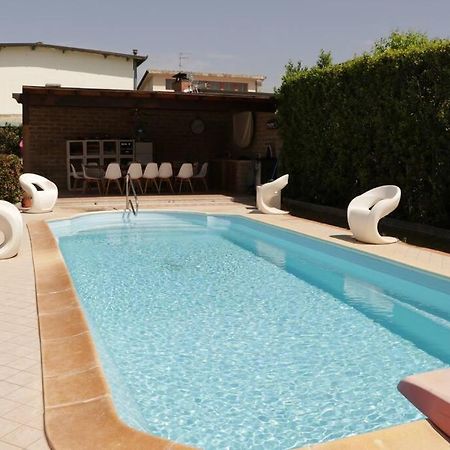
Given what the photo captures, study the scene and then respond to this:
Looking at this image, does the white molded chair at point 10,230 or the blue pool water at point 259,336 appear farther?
the white molded chair at point 10,230

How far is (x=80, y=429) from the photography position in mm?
2648

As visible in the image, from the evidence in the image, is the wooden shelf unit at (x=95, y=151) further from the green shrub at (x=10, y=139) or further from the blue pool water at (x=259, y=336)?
the blue pool water at (x=259, y=336)

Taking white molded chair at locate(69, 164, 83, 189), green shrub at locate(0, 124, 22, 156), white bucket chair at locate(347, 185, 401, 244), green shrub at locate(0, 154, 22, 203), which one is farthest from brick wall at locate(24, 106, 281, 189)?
white bucket chair at locate(347, 185, 401, 244)

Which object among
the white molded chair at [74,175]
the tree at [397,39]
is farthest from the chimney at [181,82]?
the tree at [397,39]

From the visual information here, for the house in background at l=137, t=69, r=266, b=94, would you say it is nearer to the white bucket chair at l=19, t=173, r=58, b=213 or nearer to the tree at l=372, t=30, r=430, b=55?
the tree at l=372, t=30, r=430, b=55

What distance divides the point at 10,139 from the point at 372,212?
665 inches

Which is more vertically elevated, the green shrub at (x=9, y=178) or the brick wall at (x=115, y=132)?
the brick wall at (x=115, y=132)

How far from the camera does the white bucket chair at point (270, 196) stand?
11.6m

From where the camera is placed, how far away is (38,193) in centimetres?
1125

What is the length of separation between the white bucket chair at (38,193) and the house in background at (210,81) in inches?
904

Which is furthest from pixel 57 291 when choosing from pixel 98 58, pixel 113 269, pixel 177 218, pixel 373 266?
pixel 98 58

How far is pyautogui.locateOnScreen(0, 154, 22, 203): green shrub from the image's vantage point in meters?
12.6

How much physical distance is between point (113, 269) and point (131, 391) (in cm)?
397

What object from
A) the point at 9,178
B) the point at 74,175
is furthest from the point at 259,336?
the point at 74,175
